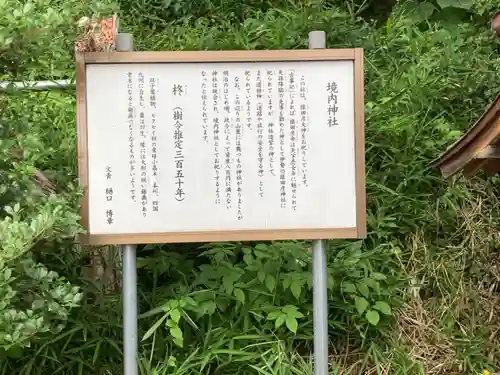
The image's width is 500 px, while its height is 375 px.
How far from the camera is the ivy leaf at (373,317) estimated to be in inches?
122

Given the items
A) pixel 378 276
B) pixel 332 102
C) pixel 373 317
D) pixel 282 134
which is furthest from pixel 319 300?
pixel 332 102

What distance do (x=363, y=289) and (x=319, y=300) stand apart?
0.53 m

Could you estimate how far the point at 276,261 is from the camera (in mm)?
3264

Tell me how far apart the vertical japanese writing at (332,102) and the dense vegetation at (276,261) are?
855 mm

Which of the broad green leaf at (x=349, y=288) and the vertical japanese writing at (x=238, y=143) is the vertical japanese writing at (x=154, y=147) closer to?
the vertical japanese writing at (x=238, y=143)

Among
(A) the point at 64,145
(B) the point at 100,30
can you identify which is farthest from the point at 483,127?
(A) the point at 64,145

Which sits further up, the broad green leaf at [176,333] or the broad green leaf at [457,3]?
the broad green leaf at [457,3]

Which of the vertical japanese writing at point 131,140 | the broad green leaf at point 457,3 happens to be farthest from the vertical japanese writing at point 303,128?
the broad green leaf at point 457,3

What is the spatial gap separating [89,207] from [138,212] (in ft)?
0.66

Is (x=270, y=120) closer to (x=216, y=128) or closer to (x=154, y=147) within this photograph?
(x=216, y=128)

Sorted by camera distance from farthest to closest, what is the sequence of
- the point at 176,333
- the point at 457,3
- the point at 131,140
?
the point at 457,3, the point at 176,333, the point at 131,140

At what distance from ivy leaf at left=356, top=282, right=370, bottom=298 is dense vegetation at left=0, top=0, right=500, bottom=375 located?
0.05 feet

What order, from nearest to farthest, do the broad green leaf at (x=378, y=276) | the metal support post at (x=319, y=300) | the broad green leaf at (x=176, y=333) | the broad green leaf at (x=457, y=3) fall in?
the metal support post at (x=319, y=300), the broad green leaf at (x=176, y=333), the broad green leaf at (x=378, y=276), the broad green leaf at (x=457, y=3)

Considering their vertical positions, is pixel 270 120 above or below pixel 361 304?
above
